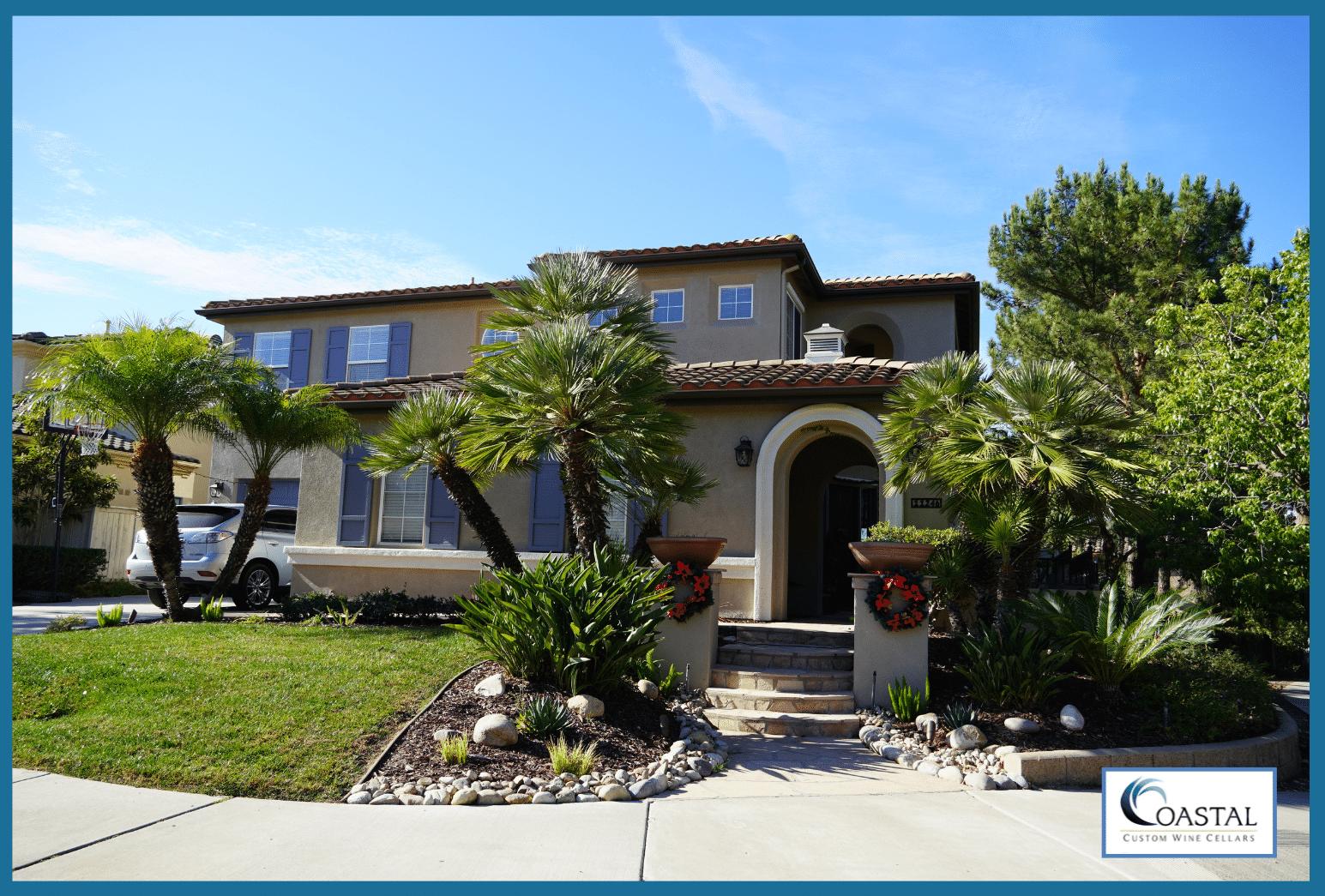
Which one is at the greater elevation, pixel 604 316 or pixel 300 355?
pixel 300 355

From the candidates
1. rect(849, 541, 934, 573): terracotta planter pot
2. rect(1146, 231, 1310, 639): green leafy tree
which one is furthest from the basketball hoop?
rect(1146, 231, 1310, 639): green leafy tree

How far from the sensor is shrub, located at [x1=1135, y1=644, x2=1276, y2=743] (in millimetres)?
7680

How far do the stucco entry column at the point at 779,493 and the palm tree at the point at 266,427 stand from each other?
6115mm

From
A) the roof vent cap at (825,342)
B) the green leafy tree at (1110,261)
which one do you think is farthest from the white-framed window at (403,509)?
the green leafy tree at (1110,261)

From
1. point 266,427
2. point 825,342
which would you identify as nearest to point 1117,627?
point 825,342

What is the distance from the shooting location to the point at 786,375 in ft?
41.0

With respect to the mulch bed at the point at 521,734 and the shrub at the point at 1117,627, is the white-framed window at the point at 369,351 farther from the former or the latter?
the shrub at the point at 1117,627

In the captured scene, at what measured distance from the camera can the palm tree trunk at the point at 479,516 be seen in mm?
11352

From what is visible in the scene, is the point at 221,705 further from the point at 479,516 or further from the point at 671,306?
the point at 671,306

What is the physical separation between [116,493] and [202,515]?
7985 millimetres

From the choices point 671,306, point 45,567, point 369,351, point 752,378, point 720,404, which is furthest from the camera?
point 369,351

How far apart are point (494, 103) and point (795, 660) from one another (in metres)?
6.22

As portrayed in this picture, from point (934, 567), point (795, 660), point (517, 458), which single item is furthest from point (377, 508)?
point (934, 567)

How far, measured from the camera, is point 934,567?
9.73 metres
